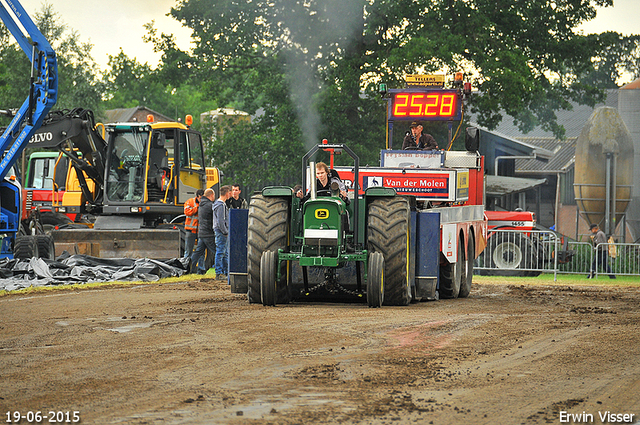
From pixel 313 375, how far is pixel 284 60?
2683 cm

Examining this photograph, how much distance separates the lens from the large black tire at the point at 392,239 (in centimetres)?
1195

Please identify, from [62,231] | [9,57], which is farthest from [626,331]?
[9,57]

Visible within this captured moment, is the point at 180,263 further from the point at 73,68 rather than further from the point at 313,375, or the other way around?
the point at 73,68

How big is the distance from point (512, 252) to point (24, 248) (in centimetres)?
1206

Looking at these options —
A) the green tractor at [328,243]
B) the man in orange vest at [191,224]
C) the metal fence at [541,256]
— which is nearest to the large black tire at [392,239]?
the green tractor at [328,243]

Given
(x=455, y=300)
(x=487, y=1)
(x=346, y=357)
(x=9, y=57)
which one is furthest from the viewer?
Result: (x=9, y=57)

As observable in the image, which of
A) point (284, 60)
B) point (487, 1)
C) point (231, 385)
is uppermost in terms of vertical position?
point (487, 1)

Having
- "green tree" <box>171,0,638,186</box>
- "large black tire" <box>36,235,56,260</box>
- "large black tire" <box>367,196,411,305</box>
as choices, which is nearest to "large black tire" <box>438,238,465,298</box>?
"large black tire" <box>367,196,411,305</box>

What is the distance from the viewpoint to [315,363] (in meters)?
7.59

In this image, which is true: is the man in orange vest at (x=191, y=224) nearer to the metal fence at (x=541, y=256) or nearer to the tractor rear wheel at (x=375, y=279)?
the metal fence at (x=541, y=256)

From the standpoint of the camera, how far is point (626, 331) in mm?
10148

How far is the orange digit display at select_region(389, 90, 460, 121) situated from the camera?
1744cm

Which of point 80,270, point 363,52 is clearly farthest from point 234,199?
point 363,52

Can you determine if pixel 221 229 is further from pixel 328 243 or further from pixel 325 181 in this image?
pixel 328 243
